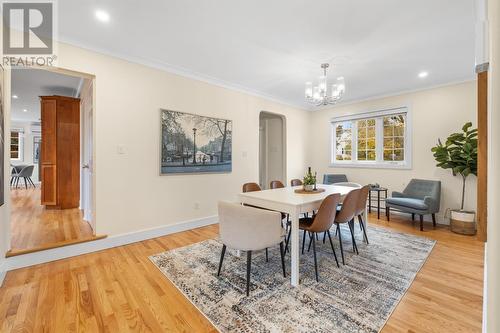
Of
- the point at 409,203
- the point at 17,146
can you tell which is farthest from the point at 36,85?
the point at 409,203

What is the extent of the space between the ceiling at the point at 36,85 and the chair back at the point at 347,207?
484 cm

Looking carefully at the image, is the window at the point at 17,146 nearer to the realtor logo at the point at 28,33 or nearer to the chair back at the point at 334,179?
the realtor logo at the point at 28,33

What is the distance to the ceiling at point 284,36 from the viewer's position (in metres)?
2.16

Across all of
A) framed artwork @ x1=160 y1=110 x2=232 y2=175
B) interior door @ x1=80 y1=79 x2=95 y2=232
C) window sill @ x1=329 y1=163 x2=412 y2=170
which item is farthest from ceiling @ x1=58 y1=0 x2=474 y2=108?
window sill @ x1=329 y1=163 x2=412 y2=170

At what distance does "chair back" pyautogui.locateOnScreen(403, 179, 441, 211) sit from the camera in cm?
388

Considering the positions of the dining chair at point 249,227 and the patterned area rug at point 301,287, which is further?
the dining chair at point 249,227

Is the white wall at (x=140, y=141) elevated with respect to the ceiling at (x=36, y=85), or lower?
lower

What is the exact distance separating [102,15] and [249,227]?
100 inches

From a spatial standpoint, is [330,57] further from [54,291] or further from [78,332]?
[54,291]

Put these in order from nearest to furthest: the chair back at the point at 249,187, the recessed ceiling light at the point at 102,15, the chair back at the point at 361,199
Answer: the recessed ceiling light at the point at 102,15 → the chair back at the point at 361,199 → the chair back at the point at 249,187

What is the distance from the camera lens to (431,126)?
429 centimetres

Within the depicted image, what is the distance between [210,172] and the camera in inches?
160

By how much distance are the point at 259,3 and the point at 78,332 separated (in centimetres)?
300

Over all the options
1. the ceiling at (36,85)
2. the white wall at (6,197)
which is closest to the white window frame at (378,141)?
the ceiling at (36,85)
